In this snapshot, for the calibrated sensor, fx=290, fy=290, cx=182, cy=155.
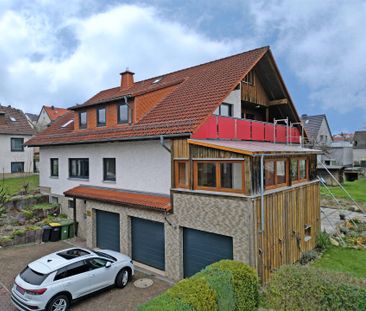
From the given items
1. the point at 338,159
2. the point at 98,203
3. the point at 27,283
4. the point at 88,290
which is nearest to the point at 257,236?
the point at 88,290

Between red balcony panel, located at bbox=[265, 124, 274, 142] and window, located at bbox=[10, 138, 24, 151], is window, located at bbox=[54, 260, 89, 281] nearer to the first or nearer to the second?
red balcony panel, located at bbox=[265, 124, 274, 142]

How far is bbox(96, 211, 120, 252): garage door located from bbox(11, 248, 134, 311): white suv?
3.57 m

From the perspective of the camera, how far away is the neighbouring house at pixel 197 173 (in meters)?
10.7

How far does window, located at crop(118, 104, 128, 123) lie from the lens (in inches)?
647

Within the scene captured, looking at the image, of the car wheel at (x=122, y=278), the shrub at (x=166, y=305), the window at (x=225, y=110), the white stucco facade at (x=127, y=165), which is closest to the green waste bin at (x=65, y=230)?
the white stucco facade at (x=127, y=165)

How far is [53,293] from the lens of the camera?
955 centimetres

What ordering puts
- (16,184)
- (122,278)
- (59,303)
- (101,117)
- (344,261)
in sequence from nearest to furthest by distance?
1. (59,303)
2. (122,278)
3. (344,261)
4. (101,117)
5. (16,184)

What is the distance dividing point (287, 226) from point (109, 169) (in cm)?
997

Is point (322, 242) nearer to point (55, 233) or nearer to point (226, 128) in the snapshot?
point (226, 128)

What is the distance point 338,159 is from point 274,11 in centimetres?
4004

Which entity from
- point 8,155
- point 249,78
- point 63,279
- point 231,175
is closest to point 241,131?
point 231,175

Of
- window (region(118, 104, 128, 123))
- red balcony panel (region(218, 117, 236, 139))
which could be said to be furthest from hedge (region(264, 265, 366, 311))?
window (region(118, 104, 128, 123))

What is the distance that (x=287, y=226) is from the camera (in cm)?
1249

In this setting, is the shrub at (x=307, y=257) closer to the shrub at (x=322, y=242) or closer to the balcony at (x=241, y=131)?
the shrub at (x=322, y=242)
